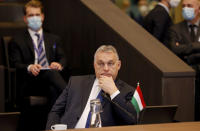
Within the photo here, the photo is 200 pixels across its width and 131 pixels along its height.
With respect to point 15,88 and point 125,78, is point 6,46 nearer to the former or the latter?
point 15,88

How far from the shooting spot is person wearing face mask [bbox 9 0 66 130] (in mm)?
5641

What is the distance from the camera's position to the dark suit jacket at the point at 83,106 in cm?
379

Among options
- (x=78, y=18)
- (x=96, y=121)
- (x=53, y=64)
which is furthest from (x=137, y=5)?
(x=96, y=121)

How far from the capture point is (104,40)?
582 centimetres

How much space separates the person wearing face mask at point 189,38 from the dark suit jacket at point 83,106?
184cm

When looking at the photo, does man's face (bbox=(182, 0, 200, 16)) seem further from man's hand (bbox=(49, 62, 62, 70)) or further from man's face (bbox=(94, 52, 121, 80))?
man's face (bbox=(94, 52, 121, 80))

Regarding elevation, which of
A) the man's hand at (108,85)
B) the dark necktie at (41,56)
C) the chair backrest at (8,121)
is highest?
the dark necktie at (41,56)

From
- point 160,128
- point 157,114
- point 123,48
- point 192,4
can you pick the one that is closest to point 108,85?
point 157,114

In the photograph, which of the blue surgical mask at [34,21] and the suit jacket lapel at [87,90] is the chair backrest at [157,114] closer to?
the suit jacket lapel at [87,90]

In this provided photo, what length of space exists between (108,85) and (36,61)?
7.16 ft

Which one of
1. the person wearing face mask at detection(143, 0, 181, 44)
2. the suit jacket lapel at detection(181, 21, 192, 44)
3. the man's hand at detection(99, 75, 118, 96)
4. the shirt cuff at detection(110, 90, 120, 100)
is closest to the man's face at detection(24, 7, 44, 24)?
the person wearing face mask at detection(143, 0, 181, 44)

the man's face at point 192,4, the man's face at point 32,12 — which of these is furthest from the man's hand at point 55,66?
the man's face at point 192,4

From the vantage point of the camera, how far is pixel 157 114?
3.10m

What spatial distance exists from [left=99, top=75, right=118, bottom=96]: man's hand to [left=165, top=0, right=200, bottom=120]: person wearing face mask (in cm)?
197
